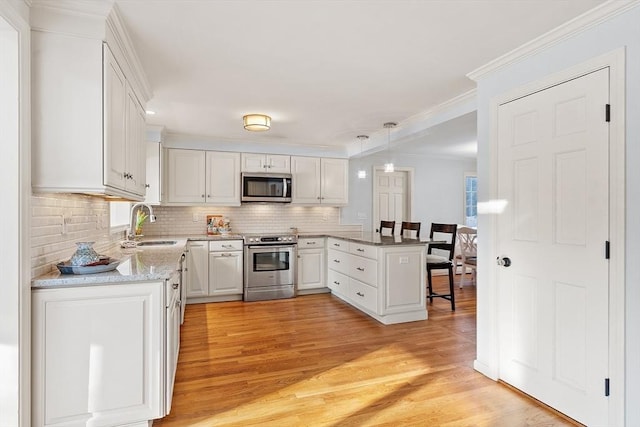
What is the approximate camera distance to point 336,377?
2.64 meters

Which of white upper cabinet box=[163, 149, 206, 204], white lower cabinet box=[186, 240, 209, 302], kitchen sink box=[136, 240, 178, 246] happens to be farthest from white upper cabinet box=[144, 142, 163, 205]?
white lower cabinet box=[186, 240, 209, 302]

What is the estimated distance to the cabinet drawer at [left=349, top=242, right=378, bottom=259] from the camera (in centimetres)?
403

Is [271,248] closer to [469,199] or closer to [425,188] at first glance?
[425,188]

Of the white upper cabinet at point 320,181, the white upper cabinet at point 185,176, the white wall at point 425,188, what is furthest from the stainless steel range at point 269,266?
the white wall at point 425,188

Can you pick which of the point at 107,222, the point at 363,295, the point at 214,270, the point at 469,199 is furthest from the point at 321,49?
the point at 469,199

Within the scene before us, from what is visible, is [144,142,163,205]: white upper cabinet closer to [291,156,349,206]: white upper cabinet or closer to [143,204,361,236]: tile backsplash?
[143,204,361,236]: tile backsplash

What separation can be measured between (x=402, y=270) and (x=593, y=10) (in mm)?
2762

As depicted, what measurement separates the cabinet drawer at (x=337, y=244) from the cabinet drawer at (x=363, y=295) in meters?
0.46

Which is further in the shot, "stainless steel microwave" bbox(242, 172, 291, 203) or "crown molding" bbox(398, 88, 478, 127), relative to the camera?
"stainless steel microwave" bbox(242, 172, 291, 203)

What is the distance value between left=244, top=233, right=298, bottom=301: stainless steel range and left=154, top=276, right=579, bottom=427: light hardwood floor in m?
0.80

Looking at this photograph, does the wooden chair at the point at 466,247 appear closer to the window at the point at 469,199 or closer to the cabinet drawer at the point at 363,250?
the window at the point at 469,199

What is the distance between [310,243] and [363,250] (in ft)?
4.04

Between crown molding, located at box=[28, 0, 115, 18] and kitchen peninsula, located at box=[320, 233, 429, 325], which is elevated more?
crown molding, located at box=[28, 0, 115, 18]

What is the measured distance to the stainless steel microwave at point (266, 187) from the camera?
17.0 ft
